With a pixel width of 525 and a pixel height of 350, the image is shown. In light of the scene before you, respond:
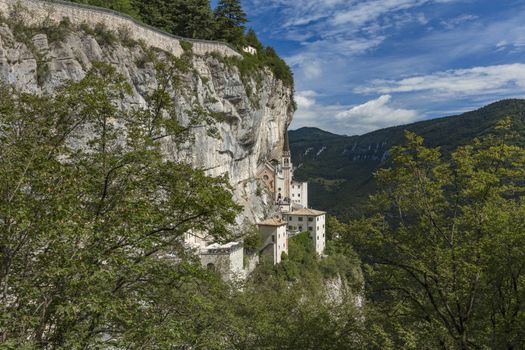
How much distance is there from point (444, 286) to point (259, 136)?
4423 cm

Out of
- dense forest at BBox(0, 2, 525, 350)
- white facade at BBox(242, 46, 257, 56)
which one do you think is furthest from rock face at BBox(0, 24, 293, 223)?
white facade at BBox(242, 46, 257, 56)

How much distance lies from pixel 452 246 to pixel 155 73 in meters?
26.0

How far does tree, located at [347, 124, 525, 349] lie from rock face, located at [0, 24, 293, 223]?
688cm

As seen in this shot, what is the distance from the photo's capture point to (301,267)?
48844 mm

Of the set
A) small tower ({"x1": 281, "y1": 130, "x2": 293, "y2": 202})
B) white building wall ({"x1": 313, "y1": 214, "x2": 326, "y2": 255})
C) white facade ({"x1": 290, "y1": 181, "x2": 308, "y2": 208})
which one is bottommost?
white building wall ({"x1": 313, "y1": 214, "x2": 326, "y2": 255})

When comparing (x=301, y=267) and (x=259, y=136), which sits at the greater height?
(x=259, y=136)

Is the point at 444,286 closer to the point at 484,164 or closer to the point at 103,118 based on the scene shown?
the point at 484,164

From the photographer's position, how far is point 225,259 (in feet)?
111

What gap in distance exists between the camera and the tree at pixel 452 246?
1011 centimetres

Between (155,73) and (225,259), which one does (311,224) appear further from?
(155,73)

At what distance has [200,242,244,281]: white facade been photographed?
32375mm

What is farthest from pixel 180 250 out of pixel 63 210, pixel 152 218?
pixel 63 210

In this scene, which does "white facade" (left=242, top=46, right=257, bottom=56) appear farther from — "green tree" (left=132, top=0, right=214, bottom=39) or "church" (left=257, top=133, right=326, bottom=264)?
"church" (left=257, top=133, right=326, bottom=264)

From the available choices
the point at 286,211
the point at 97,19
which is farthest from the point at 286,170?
the point at 97,19
